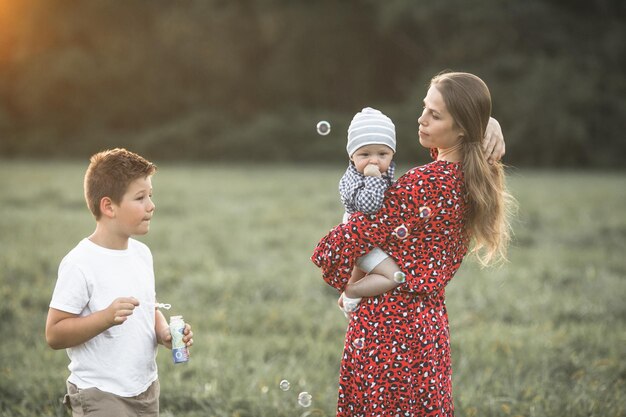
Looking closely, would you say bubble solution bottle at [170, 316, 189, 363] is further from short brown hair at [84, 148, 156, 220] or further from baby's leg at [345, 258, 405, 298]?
baby's leg at [345, 258, 405, 298]

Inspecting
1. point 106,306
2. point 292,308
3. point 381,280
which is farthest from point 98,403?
point 292,308

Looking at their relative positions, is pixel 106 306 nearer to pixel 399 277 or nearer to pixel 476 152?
pixel 399 277

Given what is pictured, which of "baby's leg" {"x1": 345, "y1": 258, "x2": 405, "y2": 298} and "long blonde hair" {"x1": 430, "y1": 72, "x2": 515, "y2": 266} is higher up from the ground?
"long blonde hair" {"x1": 430, "y1": 72, "x2": 515, "y2": 266}

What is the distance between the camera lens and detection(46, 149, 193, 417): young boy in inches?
115

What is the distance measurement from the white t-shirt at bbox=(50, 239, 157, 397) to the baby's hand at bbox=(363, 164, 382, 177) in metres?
1.02

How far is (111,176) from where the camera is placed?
308cm

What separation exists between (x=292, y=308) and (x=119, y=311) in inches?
157

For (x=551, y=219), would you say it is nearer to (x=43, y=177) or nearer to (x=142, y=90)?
(x=43, y=177)

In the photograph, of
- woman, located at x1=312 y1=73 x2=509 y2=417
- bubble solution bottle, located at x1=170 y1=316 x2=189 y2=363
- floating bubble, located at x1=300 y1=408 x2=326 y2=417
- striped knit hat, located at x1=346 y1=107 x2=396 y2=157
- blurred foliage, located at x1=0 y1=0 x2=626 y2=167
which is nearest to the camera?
striped knit hat, located at x1=346 y1=107 x2=396 y2=157

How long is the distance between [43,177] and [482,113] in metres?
14.7

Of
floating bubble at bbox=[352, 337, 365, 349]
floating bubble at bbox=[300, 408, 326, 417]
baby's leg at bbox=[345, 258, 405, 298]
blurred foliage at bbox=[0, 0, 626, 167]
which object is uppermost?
blurred foliage at bbox=[0, 0, 626, 167]

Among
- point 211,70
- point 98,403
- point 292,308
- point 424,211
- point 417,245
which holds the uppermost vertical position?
point 211,70

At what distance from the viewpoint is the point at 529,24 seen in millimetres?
25406

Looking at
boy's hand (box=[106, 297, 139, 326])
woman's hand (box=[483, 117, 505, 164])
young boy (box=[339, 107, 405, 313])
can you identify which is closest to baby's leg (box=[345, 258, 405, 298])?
young boy (box=[339, 107, 405, 313])
